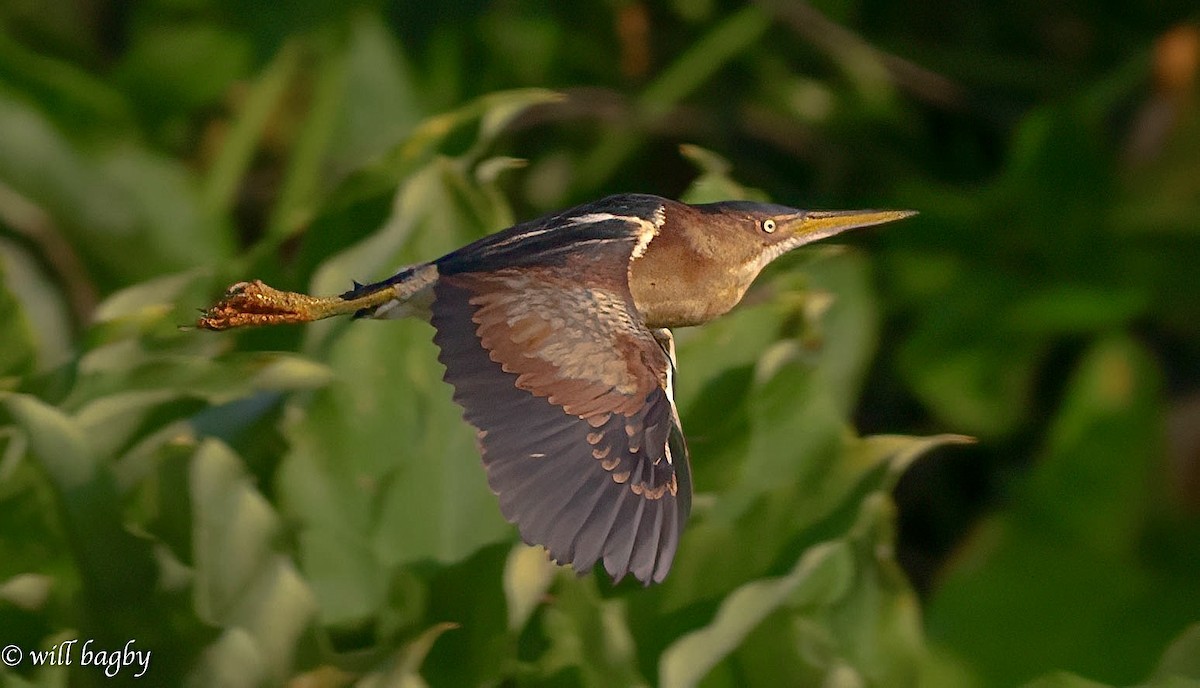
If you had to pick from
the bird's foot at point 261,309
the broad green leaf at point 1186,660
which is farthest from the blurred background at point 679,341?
the bird's foot at point 261,309

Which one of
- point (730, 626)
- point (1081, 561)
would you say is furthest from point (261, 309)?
point (1081, 561)

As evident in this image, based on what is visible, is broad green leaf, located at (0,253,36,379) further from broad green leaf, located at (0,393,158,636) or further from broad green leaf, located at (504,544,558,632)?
broad green leaf, located at (504,544,558,632)

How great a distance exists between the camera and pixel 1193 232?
2.33 meters

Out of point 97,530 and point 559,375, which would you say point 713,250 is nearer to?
point 559,375

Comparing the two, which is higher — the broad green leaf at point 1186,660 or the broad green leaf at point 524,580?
the broad green leaf at point 524,580

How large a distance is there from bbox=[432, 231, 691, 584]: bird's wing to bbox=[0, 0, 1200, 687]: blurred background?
214 millimetres

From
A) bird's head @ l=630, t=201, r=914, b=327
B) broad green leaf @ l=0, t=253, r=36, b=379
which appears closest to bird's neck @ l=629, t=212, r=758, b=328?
bird's head @ l=630, t=201, r=914, b=327

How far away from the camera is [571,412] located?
1148 millimetres

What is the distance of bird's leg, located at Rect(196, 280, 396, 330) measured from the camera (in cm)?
129

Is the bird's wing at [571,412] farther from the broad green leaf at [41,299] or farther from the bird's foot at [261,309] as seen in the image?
the broad green leaf at [41,299]

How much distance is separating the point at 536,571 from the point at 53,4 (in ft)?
5.25

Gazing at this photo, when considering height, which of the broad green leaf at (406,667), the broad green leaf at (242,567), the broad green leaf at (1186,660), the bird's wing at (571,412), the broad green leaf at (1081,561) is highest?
the bird's wing at (571,412)

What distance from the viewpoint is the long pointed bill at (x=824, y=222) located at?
4.77ft

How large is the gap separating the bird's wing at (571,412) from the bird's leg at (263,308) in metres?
0.13
